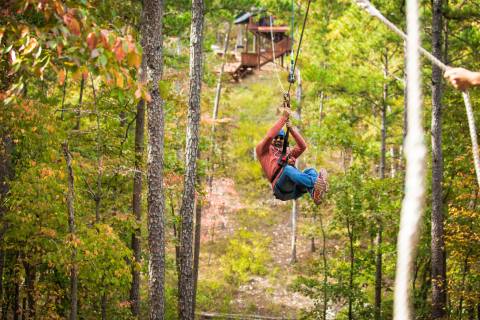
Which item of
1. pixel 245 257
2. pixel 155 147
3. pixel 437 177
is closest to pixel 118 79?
pixel 155 147

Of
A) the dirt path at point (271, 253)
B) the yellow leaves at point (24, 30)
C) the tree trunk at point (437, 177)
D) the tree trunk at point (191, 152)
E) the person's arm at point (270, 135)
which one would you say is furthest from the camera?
the dirt path at point (271, 253)

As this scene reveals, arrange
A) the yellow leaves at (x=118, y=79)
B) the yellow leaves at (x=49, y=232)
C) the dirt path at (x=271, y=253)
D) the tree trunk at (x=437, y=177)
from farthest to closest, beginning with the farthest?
the dirt path at (x=271, y=253), the tree trunk at (x=437, y=177), the yellow leaves at (x=49, y=232), the yellow leaves at (x=118, y=79)

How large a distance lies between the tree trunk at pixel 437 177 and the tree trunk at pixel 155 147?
5286mm

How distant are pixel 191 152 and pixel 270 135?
15.3ft

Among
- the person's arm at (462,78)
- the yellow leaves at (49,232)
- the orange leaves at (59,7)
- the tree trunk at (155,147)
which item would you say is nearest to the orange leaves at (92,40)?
the orange leaves at (59,7)

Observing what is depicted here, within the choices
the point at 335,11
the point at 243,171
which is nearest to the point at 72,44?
the point at 335,11

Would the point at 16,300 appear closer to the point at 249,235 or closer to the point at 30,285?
→ the point at 30,285

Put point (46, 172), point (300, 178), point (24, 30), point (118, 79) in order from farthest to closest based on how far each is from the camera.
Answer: point (46, 172)
point (300, 178)
point (118, 79)
point (24, 30)

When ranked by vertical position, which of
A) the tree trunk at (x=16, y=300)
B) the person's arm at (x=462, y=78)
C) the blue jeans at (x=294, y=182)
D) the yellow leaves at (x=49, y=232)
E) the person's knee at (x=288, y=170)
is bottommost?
the tree trunk at (x=16, y=300)

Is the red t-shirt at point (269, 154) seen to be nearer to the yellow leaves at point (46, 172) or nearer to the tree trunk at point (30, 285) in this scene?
the yellow leaves at point (46, 172)

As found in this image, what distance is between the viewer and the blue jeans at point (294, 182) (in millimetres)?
6102

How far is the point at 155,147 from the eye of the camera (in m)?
8.92

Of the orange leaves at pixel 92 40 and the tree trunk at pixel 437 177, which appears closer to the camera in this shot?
the orange leaves at pixel 92 40

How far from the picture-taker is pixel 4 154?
26.6 ft
